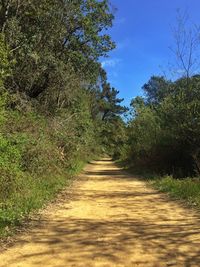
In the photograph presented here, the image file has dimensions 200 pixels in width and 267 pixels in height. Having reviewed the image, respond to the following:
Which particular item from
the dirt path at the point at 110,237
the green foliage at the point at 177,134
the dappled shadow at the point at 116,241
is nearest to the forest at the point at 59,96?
the green foliage at the point at 177,134

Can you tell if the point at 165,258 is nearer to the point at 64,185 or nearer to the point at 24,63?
the point at 64,185

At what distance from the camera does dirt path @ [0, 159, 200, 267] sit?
273 inches

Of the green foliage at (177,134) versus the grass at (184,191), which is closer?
the grass at (184,191)

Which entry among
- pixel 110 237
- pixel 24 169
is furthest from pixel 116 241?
pixel 24 169

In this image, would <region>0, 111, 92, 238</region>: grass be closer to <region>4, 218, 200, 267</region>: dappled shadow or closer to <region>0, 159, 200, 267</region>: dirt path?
<region>0, 159, 200, 267</region>: dirt path

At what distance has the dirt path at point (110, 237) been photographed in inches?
273

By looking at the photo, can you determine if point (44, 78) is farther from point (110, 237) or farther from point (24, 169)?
point (110, 237)

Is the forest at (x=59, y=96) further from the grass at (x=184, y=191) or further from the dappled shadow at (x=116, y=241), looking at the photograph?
the dappled shadow at (x=116, y=241)

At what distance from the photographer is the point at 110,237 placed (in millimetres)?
8508

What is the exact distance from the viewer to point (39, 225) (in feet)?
32.7

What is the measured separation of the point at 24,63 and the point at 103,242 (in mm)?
16414

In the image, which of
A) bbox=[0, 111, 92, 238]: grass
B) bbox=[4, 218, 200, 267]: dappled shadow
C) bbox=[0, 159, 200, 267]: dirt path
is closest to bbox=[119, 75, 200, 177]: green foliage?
bbox=[0, 111, 92, 238]: grass

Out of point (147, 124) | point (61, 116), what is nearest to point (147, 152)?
point (147, 124)

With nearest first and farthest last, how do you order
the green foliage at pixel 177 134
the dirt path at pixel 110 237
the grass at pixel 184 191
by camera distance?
the dirt path at pixel 110 237
the grass at pixel 184 191
the green foliage at pixel 177 134
